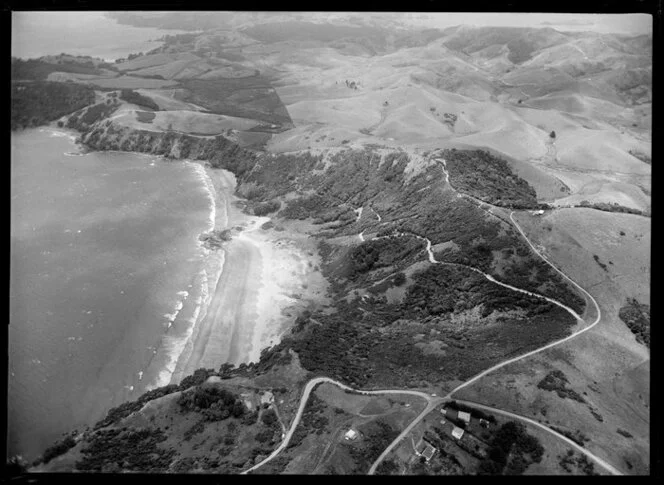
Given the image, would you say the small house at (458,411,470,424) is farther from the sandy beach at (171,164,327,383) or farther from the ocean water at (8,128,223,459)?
the ocean water at (8,128,223,459)

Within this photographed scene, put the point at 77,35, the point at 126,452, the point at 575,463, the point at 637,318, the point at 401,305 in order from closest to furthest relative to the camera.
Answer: the point at 575,463, the point at 126,452, the point at 637,318, the point at 77,35, the point at 401,305

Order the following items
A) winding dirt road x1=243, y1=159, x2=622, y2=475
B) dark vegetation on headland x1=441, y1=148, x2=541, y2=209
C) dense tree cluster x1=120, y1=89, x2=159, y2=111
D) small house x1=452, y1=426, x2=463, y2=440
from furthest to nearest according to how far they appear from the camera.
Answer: dense tree cluster x1=120, y1=89, x2=159, y2=111, dark vegetation on headland x1=441, y1=148, x2=541, y2=209, small house x1=452, y1=426, x2=463, y2=440, winding dirt road x1=243, y1=159, x2=622, y2=475

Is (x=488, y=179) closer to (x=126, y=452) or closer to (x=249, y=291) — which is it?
(x=249, y=291)

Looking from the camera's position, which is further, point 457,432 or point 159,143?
point 159,143

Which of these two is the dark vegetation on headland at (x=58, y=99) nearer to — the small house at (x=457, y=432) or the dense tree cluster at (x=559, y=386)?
the small house at (x=457, y=432)

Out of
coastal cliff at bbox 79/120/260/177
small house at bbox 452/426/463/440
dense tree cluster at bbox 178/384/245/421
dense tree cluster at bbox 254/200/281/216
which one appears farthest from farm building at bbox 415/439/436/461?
coastal cliff at bbox 79/120/260/177

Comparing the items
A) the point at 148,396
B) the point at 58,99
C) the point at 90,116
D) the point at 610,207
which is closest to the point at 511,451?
the point at 148,396

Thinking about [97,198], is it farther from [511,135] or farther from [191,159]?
[511,135]
